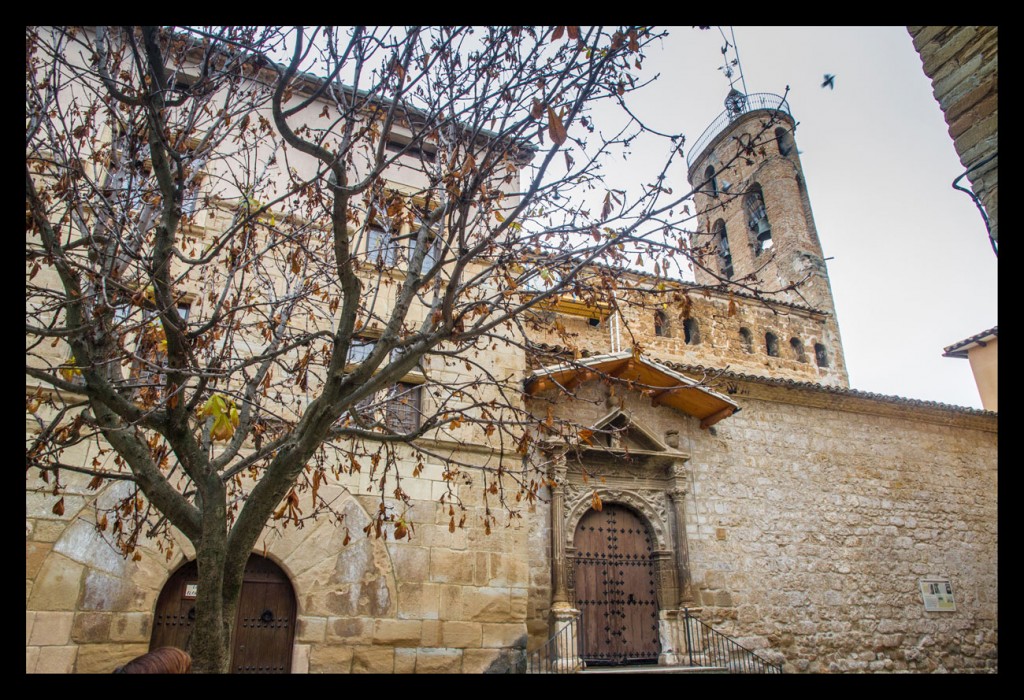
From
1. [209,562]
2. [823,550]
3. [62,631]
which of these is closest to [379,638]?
[62,631]

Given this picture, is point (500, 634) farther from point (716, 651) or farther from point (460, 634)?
point (716, 651)

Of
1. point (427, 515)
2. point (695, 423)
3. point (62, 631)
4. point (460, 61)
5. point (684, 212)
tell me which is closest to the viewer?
point (684, 212)

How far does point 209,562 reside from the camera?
→ 12.2 feet

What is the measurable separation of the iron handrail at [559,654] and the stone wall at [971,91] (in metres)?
6.42

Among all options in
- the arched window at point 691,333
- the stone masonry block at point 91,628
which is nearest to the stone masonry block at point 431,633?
the stone masonry block at point 91,628

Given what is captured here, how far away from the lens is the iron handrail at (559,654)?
25.0ft

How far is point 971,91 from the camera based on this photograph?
369cm

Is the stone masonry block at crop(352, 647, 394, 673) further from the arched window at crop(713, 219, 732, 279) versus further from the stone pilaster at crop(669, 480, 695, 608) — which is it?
the arched window at crop(713, 219, 732, 279)

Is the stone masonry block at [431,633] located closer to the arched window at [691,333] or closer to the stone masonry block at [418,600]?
the stone masonry block at [418,600]

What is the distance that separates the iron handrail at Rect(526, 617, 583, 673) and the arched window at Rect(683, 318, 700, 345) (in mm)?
8623

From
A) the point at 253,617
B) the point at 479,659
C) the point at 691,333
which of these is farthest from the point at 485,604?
the point at 691,333

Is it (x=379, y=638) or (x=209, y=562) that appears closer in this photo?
(x=209, y=562)
